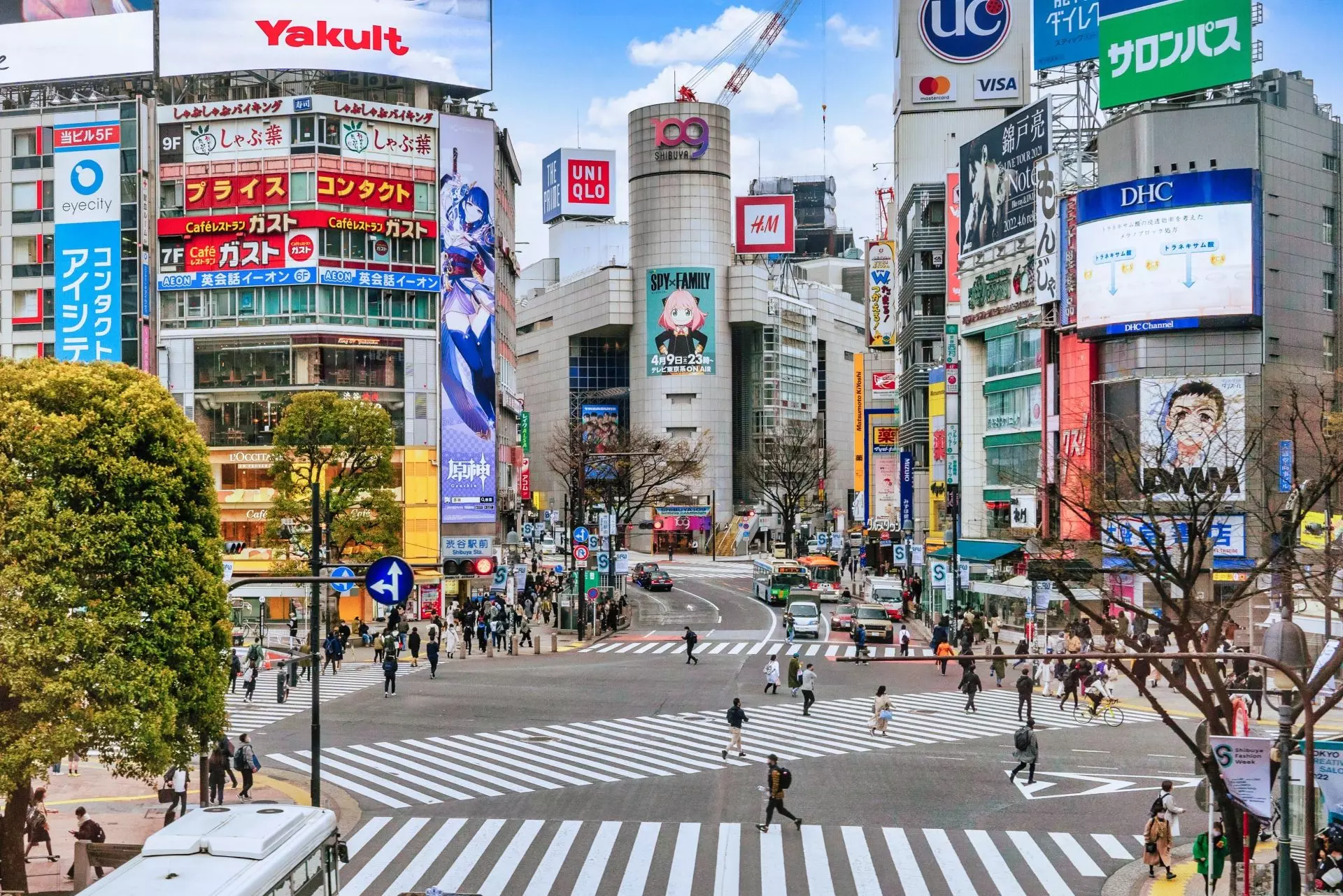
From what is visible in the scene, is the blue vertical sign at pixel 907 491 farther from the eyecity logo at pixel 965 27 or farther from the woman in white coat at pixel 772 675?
the woman in white coat at pixel 772 675

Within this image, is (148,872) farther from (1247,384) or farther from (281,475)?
(1247,384)

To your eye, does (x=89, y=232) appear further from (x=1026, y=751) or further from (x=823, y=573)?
(x=1026, y=751)

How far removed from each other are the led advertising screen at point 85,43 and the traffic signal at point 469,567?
2997cm

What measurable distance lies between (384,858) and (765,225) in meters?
113

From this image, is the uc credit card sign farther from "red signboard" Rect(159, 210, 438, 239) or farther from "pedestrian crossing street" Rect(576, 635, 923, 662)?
"pedestrian crossing street" Rect(576, 635, 923, 662)

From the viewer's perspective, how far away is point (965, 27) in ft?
300

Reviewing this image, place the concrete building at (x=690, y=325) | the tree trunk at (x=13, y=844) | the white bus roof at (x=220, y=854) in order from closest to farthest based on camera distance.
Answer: the white bus roof at (x=220, y=854)
the tree trunk at (x=13, y=844)
the concrete building at (x=690, y=325)

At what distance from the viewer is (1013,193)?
61.1 metres

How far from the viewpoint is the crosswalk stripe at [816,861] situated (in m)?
19.6

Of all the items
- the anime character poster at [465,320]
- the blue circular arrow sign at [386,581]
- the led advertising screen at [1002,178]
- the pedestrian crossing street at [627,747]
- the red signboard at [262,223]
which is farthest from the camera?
the anime character poster at [465,320]

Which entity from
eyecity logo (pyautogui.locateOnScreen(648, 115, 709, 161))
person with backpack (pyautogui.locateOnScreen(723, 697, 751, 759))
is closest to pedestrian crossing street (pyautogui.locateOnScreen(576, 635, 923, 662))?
person with backpack (pyautogui.locateOnScreen(723, 697, 751, 759))

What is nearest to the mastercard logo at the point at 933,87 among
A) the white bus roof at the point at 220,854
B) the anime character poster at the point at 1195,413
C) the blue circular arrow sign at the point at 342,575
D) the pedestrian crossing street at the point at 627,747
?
the anime character poster at the point at 1195,413

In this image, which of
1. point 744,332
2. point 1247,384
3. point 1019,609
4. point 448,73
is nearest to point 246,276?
point 448,73

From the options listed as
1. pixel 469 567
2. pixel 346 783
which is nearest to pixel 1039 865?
pixel 346 783
